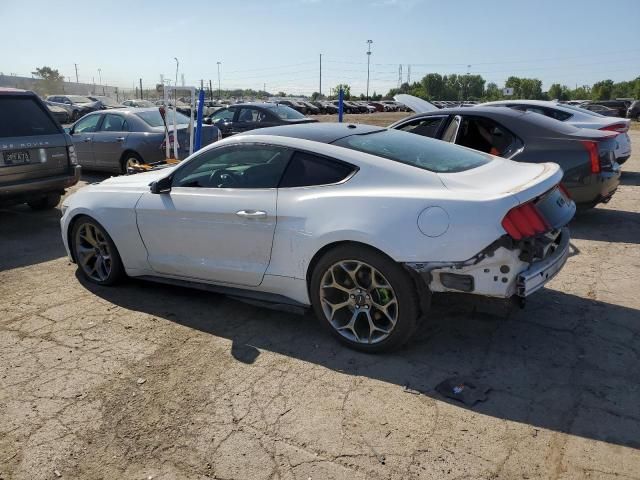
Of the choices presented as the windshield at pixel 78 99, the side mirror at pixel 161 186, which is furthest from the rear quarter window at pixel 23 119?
the windshield at pixel 78 99

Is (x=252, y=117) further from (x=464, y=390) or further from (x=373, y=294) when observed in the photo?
(x=464, y=390)

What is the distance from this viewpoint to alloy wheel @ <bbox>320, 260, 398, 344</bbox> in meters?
3.46

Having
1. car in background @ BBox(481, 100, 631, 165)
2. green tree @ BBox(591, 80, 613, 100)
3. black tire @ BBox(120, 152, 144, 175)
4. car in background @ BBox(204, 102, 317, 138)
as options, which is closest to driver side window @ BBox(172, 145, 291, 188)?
car in background @ BBox(481, 100, 631, 165)

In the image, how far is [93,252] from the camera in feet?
16.4

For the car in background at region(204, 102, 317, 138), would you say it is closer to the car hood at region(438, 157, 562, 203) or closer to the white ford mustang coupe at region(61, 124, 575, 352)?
the white ford mustang coupe at region(61, 124, 575, 352)

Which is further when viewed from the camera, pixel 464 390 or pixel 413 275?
pixel 413 275

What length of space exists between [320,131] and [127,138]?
24.1 feet

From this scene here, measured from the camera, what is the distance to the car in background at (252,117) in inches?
520

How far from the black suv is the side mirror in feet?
12.1

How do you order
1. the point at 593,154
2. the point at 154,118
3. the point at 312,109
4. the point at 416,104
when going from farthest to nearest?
1. the point at 312,109
2. the point at 154,118
3. the point at 416,104
4. the point at 593,154

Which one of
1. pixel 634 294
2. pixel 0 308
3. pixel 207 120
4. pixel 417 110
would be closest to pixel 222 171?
pixel 0 308

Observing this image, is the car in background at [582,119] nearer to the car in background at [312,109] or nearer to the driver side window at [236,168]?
the driver side window at [236,168]

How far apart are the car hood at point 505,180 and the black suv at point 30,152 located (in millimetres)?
5892

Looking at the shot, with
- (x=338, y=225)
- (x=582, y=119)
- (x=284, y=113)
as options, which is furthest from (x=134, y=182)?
(x=284, y=113)
